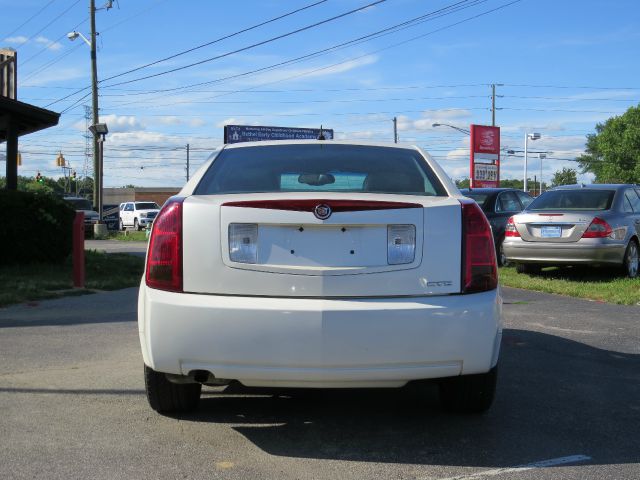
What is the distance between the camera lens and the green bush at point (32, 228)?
12.5 meters

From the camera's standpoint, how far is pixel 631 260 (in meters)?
11.7

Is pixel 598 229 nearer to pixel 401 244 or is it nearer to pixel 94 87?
pixel 401 244

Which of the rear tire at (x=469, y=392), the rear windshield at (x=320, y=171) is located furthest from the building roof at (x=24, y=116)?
the rear tire at (x=469, y=392)

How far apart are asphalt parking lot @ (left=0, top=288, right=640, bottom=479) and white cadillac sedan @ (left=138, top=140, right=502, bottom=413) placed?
385 millimetres

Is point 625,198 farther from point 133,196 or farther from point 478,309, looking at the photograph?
point 133,196

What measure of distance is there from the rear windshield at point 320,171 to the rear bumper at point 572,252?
7.24 m

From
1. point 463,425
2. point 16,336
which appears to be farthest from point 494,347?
point 16,336

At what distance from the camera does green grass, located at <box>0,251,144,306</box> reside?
9.72 metres

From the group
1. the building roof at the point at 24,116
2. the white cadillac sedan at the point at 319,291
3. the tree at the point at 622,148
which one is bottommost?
the white cadillac sedan at the point at 319,291

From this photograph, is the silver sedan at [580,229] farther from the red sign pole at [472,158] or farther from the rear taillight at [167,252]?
the red sign pole at [472,158]

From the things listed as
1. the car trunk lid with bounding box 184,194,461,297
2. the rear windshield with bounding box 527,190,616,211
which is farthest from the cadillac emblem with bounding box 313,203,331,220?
the rear windshield with bounding box 527,190,616,211

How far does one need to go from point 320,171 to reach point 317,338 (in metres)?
1.38

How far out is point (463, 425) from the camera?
14.1 feet

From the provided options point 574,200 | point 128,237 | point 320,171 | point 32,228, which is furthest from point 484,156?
point 320,171
